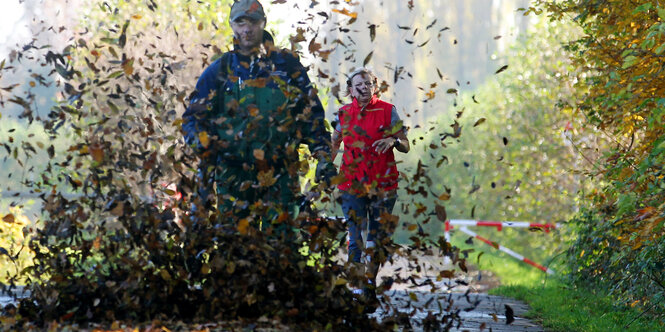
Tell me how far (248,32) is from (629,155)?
105 inches

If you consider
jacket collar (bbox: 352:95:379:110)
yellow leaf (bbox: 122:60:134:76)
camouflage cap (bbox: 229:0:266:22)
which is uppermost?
camouflage cap (bbox: 229:0:266:22)

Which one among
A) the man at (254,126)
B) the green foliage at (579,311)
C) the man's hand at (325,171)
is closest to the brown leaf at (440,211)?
the man at (254,126)

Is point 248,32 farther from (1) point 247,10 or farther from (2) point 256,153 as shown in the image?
(2) point 256,153

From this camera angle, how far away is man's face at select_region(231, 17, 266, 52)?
5453 millimetres

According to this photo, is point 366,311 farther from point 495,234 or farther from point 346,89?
point 495,234

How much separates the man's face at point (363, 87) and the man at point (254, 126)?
0.74 m

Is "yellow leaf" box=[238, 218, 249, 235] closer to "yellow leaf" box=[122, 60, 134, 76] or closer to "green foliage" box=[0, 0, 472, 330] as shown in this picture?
"green foliage" box=[0, 0, 472, 330]

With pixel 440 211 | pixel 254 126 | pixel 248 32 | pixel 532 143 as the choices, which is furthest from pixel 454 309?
pixel 532 143

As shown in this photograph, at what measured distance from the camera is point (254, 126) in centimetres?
485

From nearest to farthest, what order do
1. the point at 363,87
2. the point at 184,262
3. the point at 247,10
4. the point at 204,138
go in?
the point at 184,262 < the point at 204,138 < the point at 247,10 < the point at 363,87

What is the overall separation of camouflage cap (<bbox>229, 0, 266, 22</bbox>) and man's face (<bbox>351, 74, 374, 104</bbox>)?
36.9 inches

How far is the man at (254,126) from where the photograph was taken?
16.0ft

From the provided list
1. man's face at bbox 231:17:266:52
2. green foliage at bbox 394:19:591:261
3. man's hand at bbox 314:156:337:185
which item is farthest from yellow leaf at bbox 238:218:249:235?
green foliage at bbox 394:19:591:261

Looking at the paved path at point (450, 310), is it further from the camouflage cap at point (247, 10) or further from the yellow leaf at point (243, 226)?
the camouflage cap at point (247, 10)
